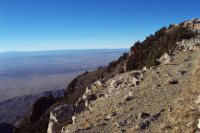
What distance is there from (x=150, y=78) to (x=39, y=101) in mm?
33798

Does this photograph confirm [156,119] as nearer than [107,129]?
Yes

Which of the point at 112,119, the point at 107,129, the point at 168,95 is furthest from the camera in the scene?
the point at 168,95

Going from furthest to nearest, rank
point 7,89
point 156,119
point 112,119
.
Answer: point 7,89
point 112,119
point 156,119

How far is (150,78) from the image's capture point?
12.1 m

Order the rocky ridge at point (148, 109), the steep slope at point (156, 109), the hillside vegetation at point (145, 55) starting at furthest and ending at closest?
the hillside vegetation at point (145, 55) → the rocky ridge at point (148, 109) → the steep slope at point (156, 109)

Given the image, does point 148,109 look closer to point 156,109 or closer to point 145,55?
point 156,109

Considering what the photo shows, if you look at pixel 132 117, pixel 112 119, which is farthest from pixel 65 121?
pixel 132 117

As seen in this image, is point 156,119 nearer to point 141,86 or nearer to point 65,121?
point 141,86

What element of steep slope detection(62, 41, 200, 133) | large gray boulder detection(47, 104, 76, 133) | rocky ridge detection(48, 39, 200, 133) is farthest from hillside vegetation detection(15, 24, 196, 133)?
large gray boulder detection(47, 104, 76, 133)

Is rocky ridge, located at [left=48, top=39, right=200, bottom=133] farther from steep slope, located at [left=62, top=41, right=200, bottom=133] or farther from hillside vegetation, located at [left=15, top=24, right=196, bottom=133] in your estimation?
hillside vegetation, located at [left=15, top=24, right=196, bottom=133]

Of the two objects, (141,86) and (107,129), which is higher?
(141,86)

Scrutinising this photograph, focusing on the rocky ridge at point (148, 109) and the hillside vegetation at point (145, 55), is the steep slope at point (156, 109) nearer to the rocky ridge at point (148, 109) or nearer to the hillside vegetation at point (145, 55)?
the rocky ridge at point (148, 109)

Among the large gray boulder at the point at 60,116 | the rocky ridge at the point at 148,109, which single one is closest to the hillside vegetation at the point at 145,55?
the rocky ridge at the point at 148,109

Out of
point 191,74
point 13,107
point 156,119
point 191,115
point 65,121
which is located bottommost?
point 13,107
